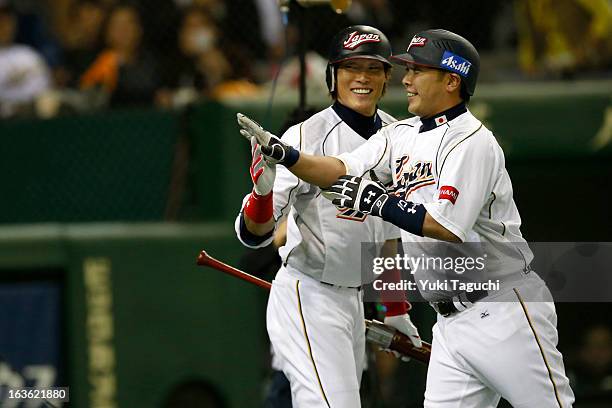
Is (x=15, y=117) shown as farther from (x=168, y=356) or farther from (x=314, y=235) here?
(x=314, y=235)

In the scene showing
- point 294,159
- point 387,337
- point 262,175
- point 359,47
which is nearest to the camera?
point 294,159

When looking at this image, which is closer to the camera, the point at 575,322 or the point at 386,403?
the point at 386,403

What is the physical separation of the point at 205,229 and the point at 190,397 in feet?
3.44

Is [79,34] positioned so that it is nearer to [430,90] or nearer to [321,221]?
[321,221]

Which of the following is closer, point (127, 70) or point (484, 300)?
point (484, 300)

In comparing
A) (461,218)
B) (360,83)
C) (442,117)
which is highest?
(360,83)

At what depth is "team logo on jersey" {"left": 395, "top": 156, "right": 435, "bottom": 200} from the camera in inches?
189

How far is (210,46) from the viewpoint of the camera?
28.8ft

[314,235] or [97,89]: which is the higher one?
[97,89]

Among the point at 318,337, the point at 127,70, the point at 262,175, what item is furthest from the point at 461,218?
the point at 127,70

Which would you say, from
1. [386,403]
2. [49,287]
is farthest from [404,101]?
[49,287]

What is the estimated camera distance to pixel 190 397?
796 cm

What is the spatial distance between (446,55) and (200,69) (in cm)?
410

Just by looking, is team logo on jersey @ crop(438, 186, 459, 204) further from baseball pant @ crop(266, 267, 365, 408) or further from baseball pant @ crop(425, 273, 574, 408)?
baseball pant @ crop(266, 267, 365, 408)
